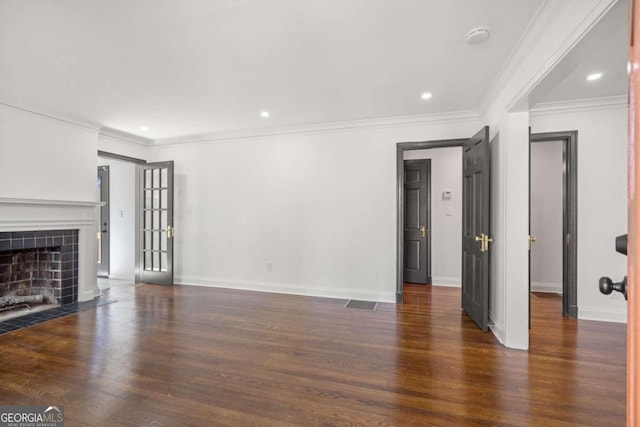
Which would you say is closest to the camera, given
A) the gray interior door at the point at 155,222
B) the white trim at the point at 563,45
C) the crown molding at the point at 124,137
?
the white trim at the point at 563,45

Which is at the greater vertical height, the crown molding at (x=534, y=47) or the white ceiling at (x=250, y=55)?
the white ceiling at (x=250, y=55)

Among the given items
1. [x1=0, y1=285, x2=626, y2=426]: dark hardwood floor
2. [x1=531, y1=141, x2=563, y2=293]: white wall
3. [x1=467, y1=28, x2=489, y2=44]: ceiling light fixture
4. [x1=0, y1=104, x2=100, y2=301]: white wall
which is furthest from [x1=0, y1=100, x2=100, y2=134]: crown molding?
[x1=531, y1=141, x2=563, y2=293]: white wall

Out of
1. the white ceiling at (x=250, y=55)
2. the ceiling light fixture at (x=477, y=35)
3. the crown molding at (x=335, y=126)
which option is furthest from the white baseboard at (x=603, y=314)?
the ceiling light fixture at (x=477, y=35)

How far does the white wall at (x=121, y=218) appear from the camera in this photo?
221 inches

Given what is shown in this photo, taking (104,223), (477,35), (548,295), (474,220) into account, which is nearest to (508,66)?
(477,35)

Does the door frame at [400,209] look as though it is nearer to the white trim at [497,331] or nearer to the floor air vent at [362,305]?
the floor air vent at [362,305]

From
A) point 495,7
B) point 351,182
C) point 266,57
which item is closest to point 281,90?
point 266,57

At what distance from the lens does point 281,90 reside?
3.27m

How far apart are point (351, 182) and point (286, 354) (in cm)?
256

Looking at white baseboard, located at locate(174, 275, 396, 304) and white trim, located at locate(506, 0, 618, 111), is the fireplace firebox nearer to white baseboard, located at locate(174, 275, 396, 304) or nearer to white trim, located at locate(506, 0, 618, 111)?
white baseboard, located at locate(174, 275, 396, 304)

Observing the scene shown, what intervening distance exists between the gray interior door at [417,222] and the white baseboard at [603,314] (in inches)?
85.9

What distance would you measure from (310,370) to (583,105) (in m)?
4.11

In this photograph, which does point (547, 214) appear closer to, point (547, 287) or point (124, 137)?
point (547, 287)

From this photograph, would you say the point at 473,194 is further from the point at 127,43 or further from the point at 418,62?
the point at 127,43
